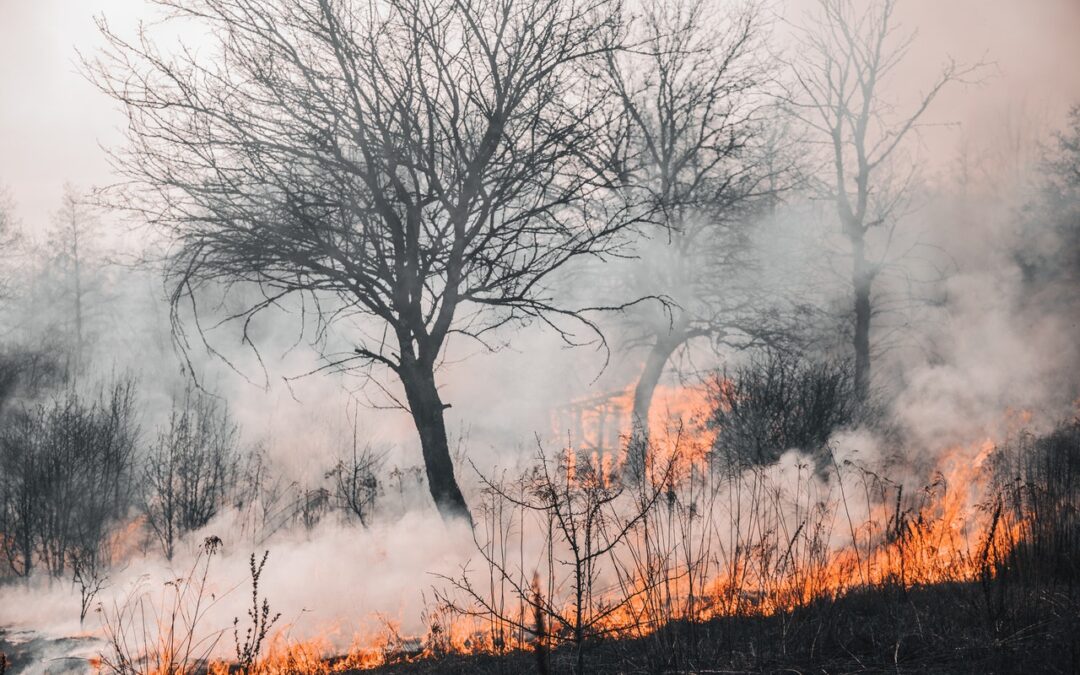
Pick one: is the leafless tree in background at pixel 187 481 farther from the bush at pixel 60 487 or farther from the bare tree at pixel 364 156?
the bare tree at pixel 364 156

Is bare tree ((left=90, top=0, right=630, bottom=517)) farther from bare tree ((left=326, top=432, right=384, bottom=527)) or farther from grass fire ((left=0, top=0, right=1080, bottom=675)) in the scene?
bare tree ((left=326, top=432, right=384, bottom=527))

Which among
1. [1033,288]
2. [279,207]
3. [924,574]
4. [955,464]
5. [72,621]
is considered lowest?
[72,621]

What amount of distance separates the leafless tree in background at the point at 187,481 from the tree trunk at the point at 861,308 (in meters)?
11.8

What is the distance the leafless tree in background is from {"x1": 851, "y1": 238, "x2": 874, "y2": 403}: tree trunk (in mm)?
11837

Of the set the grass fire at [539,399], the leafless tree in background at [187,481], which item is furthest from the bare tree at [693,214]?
the leafless tree in background at [187,481]

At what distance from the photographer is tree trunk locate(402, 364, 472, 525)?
A: 6266 mm

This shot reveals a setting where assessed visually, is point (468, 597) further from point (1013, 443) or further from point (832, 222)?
point (832, 222)

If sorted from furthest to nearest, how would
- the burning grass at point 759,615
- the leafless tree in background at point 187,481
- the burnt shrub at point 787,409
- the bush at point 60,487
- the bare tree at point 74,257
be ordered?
1. the bare tree at point 74,257
2. the leafless tree in background at point 187,481
3. the bush at point 60,487
4. the burnt shrub at point 787,409
5. the burning grass at point 759,615

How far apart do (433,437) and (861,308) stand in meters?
11.7

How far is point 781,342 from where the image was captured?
43.4ft

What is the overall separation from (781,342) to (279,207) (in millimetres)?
10348

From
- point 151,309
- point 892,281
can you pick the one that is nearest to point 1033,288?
point 892,281

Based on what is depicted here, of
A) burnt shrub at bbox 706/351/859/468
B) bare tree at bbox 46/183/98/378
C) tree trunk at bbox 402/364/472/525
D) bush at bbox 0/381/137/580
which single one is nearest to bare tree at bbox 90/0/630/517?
tree trunk at bbox 402/364/472/525

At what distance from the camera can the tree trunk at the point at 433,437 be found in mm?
6266
